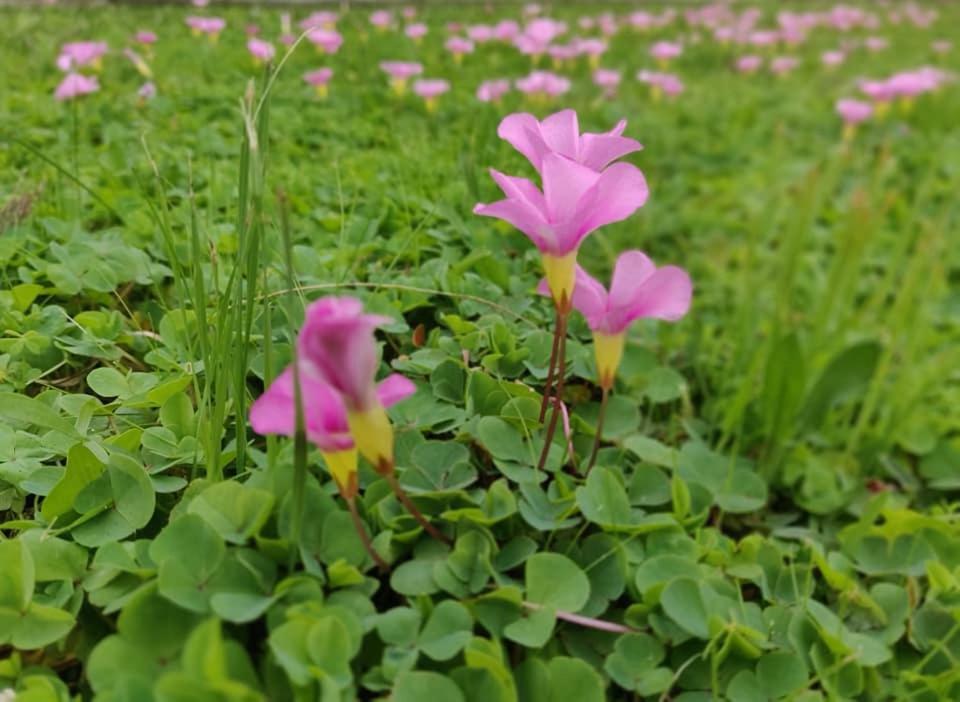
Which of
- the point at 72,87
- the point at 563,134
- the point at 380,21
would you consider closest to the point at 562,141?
the point at 563,134

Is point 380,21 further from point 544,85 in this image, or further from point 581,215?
point 581,215

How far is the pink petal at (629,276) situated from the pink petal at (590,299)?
13mm

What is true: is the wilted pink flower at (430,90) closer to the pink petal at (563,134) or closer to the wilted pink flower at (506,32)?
the wilted pink flower at (506,32)

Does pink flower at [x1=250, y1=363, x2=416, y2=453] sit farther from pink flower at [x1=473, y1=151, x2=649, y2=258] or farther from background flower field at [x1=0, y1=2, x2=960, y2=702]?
pink flower at [x1=473, y1=151, x2=649, y2=258]

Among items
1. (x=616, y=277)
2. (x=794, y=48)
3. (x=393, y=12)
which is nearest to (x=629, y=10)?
(x=794, y=48)

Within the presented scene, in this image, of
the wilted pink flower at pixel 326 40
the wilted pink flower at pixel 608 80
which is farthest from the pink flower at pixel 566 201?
the wilted pink flower at pixel 608 80

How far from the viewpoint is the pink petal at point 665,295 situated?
0.82 meters

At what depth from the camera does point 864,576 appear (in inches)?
48.1

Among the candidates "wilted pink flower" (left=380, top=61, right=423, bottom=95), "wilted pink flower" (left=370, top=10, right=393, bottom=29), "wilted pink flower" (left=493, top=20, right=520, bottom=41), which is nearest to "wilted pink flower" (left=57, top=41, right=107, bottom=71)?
"wilted pink flower" (left=380, top=61, right=423, bottom=95)

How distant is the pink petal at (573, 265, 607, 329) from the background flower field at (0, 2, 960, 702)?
150 mm

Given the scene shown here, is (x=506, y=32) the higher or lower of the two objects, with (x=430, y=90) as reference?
higher

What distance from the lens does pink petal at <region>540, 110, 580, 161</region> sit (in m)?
0.85

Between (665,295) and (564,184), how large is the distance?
155 mm

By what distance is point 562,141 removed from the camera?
2.80 ft
